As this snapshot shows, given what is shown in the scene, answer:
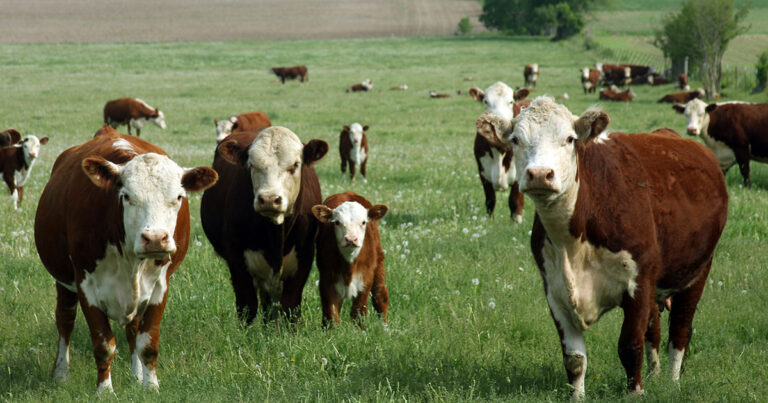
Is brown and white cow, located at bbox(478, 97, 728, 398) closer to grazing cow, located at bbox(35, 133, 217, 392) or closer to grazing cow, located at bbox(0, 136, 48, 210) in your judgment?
grazing cow, located at bbox(35, 133, 217, 392)

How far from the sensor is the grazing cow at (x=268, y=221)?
6.27 m

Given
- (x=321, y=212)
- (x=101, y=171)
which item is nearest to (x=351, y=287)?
(x=321, y=212)

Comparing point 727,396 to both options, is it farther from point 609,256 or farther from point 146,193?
point 146,193

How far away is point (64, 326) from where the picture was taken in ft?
19.6

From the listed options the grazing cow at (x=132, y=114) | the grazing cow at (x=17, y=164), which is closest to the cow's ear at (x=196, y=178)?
the grazing cow at (x=17, y=164)

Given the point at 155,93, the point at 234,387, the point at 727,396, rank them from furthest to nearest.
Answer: the point at 155,93 → the point at 234,387 → the point at 727,396

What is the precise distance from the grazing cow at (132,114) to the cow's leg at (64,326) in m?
22.5

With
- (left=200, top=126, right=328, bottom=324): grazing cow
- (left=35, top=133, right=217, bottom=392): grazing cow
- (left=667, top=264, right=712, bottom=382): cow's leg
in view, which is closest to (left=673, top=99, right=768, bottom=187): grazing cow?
(left=667, top=264, right=712, bottom=382): cow's leg

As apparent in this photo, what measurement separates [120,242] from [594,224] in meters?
3.13

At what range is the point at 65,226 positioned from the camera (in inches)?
223

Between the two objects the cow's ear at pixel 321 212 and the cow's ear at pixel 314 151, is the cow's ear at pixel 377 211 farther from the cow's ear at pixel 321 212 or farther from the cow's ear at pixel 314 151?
the cow's ear at pixel 314 151

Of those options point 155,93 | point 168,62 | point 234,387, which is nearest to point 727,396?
point 234,387

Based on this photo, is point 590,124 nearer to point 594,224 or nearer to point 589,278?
point 594,224

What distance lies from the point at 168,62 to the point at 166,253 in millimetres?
63466
